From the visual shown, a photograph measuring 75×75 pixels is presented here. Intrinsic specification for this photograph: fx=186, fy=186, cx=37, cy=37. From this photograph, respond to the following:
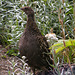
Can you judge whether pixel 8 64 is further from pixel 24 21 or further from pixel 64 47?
pixel 64 47

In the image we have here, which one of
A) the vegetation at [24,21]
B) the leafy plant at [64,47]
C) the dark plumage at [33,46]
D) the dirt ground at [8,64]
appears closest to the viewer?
the leafy plant at [64,47]

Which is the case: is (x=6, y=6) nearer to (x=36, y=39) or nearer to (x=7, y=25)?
(x=7, y=25)

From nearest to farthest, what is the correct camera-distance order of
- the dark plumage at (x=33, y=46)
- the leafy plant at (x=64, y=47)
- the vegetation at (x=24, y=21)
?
the leafy plant at (x=64, y=47)
the dark plumage at (x=33, y=46)
the vegetation at (x=24, y=21)

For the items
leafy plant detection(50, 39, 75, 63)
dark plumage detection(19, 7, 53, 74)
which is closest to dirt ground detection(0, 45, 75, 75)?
dark plumage detection(19, 7, 53, 74)

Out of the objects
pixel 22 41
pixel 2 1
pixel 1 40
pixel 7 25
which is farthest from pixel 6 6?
pixel 22 41

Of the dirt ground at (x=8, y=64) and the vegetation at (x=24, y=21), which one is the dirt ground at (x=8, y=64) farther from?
the vegetation at (x=24, y=21)

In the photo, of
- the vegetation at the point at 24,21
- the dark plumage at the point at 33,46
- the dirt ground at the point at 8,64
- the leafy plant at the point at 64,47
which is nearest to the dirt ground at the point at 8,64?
the dirt ground at the point at 8,64

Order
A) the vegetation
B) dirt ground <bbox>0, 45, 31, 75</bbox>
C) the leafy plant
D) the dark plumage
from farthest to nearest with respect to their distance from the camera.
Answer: the vegetation
dirt ground <bbox>0, 45, 31, 75</bbox>
the dark plumage
the leafy plant

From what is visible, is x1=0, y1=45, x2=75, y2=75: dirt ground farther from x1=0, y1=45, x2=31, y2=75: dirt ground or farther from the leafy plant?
the leafy plant

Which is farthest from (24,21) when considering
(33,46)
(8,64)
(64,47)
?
(64,47)

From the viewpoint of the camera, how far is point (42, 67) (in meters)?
2.91

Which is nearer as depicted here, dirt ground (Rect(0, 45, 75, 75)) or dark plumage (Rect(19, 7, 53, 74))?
dark plumage (Rect(19, 7, 53, 74))

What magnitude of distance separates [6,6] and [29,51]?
7.59 ft

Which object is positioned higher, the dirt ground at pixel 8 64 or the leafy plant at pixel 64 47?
the leafy plant at pixel 64 47
